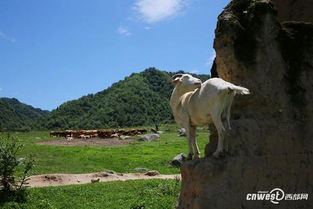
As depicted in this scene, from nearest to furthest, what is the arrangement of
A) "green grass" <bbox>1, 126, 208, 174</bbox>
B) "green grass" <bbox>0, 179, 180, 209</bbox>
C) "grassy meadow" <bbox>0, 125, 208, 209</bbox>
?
1. "green grass" <bbox>0, 179, 180, 209</bbox>
2. "grassy meadow" <bbox>0, 125, 208, 209</bbox>
3. "green grass" <bbox>1, 126, 208, 174</bbox>

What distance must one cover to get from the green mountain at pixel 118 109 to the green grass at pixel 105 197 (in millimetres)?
64875

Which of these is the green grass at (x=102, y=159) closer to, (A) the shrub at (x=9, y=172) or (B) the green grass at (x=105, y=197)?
Result: (B) the green grass at (x=105, y=197)

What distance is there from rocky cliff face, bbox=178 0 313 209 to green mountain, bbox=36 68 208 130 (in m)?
74.0

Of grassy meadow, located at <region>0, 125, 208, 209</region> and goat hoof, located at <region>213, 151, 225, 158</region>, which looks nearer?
goat hoof, located at <region>213, 151, 225, 158</region>

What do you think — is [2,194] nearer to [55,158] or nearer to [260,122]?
[260,122]

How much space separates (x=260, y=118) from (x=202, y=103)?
137cm

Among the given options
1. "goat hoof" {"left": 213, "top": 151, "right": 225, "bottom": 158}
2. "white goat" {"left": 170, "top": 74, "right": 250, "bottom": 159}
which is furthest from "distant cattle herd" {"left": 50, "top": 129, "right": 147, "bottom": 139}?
"goat hoof" {"left": 213, "top": 151, "right": 225, "bottom": 158}

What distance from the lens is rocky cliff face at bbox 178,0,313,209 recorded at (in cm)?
845

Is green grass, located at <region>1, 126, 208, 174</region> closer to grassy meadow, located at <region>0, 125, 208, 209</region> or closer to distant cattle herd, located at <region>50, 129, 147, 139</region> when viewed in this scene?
grassy meadow, located at <region>0, 125, 208, 209</region>

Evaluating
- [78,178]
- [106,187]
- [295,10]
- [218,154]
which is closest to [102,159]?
[78,178]

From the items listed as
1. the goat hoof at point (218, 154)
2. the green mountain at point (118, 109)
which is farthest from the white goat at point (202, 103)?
the green mountain at point (118, 109)

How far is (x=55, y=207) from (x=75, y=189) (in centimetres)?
332

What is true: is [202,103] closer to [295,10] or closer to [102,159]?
[295,10]

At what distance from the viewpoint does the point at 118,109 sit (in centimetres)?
9250
